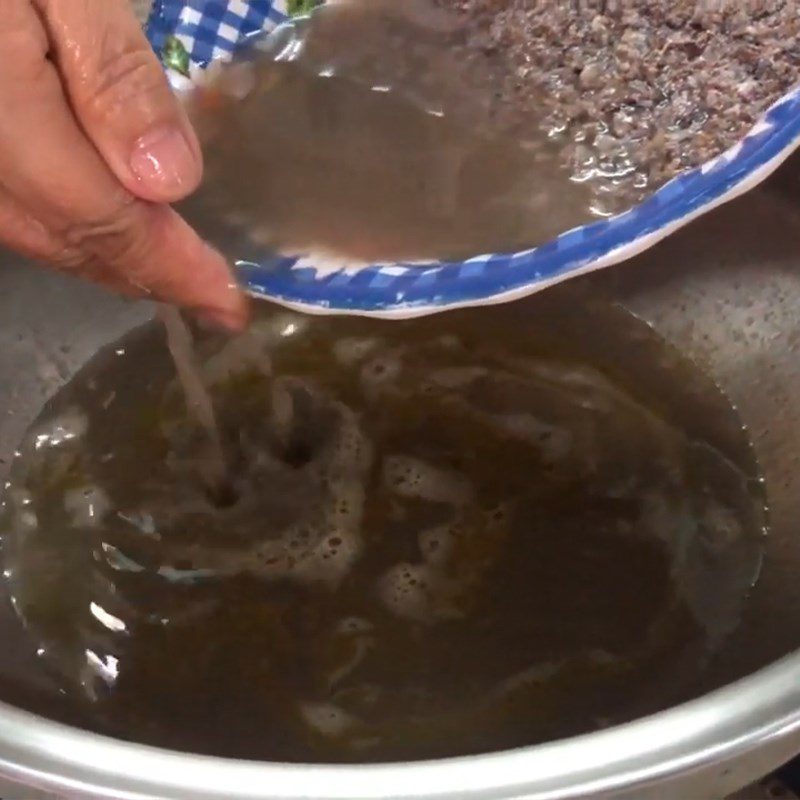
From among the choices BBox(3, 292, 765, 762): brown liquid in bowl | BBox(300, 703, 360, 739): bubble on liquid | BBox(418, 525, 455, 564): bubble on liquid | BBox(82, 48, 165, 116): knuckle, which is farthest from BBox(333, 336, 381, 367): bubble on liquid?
BBox(82, 48, 165, 116): knuckle

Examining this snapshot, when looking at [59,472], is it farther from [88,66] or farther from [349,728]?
[88,66]

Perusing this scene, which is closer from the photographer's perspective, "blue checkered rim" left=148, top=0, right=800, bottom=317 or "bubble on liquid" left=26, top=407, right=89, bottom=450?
"blue checkered rim" left=148, top=0, right=800, bottom=317

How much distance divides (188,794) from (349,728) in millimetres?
219

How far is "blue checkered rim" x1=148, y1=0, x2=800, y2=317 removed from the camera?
0.46 meters

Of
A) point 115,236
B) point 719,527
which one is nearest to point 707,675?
point 719,527

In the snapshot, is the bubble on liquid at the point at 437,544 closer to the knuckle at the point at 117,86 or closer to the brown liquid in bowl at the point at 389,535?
the brown liquid in bowl at the point at 389,535

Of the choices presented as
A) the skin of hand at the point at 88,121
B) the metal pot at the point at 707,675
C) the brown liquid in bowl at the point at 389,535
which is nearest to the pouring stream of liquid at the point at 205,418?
the brown liquid in bowl at the point at 389,535

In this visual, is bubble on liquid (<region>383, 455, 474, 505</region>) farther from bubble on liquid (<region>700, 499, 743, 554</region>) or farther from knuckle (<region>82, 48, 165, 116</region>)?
knuckle (<region>82, 48, 165, 116</region>)

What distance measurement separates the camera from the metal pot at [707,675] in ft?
1.19

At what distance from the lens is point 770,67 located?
0.62m

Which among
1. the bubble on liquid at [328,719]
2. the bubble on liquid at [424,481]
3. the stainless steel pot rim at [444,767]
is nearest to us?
the stainless steel pot rim at [444,767]

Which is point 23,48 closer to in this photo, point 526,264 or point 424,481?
point 526,264

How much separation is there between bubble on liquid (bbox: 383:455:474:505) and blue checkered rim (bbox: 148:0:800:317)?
7.9 inches

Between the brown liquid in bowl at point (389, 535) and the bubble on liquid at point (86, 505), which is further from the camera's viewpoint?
the bubble on liquid at point (86, 505)
